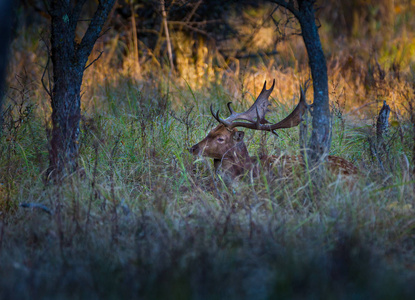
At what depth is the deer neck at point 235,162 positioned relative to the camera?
17.4 feet

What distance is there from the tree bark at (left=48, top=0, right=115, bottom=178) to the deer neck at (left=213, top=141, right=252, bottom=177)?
1625 millimetres

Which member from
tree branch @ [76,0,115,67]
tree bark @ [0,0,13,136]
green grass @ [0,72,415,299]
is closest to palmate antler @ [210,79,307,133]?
green grass @ [0,72,415,299]

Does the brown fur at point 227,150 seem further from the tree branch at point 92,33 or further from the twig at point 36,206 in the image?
the twig at point 36,206

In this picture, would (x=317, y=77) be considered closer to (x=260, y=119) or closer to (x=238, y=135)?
(x=260, y=119)

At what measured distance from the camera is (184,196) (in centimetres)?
456

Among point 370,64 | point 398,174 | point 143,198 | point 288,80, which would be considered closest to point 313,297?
point 398,174

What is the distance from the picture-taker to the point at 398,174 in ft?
14.1

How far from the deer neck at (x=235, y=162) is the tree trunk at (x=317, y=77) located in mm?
993

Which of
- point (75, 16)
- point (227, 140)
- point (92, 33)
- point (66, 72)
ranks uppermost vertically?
point (75, 16)

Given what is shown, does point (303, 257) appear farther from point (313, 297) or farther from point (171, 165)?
point (171, 165)

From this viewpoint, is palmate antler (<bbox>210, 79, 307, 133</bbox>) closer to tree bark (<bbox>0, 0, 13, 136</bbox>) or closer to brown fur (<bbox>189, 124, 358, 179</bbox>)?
brown fur (<bbox>189, 124, 358, 179</bbox>)

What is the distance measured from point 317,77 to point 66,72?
7.96ft

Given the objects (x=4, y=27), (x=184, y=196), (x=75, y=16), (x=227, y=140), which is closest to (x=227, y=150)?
(x=227, y=140)

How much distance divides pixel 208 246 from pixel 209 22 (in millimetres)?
7223
